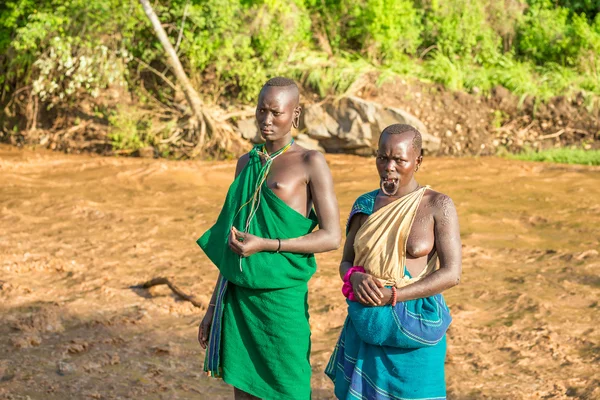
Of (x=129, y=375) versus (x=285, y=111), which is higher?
(x=285, y=111)

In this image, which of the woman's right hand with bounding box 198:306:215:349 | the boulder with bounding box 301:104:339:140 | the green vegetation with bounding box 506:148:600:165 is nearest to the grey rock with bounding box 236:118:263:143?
the boulder with bounding box 301:104:339:140

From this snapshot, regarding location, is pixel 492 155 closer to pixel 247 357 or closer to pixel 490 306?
pixel 490 306

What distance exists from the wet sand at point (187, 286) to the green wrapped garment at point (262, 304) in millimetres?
1231

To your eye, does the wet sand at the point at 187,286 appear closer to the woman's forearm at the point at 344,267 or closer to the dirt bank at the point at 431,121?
the woman's forearm at the point at 344,267

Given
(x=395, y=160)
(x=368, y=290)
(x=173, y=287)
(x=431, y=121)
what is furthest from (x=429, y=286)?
(x=431, y=121)

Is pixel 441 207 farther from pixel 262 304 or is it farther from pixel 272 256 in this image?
pixel 262 304

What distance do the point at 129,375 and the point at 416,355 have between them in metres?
2.15

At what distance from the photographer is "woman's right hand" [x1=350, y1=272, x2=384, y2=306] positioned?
7.55 feet

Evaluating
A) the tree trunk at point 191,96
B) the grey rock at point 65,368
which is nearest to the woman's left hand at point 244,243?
the grey rock at point 65,368

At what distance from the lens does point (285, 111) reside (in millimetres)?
2648

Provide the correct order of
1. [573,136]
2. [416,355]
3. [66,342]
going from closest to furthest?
1. [416,355]
2. [66,342]
3. [573,136]

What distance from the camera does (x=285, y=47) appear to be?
12.1m

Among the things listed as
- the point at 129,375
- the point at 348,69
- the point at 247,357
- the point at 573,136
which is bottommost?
the point at 129,375

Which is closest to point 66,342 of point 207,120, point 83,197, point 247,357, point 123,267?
point 123,267
